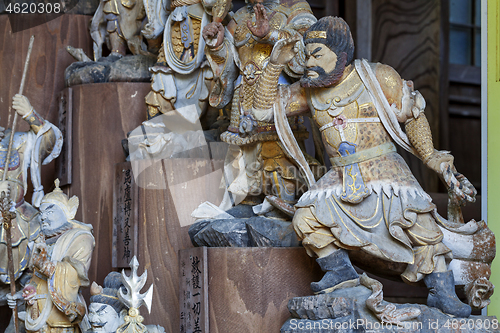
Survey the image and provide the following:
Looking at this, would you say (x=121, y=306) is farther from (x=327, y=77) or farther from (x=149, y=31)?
(x=149, y=31)

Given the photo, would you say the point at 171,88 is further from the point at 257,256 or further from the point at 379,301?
the point at 379,301

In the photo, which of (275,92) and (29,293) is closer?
(275,92)

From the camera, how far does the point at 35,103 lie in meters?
6.09

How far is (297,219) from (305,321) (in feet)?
1.62

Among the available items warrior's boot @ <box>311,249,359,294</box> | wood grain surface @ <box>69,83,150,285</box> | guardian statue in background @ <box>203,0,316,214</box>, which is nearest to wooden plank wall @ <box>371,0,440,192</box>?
wood grain surface @ <box>69,83,150,285</box>

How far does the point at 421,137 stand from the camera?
3773mm

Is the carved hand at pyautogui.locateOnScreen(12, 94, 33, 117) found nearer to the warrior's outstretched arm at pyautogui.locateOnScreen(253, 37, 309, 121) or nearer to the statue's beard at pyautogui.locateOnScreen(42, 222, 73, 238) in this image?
the statue's beard at pyautogui.locateOnScreen(42, 222, 73, 238)


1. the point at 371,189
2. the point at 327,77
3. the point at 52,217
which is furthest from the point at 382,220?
the point at 52,217

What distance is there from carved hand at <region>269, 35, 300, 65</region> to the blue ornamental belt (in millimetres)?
531

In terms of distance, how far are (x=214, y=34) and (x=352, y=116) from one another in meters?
1.14

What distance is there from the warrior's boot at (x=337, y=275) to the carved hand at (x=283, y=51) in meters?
1.02

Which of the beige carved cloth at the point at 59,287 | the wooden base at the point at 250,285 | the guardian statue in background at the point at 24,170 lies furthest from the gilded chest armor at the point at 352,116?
the guardian statue in background at the point at 24,170

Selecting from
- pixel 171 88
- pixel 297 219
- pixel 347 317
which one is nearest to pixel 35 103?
pixel 171 88

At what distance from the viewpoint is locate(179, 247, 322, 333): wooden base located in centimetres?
396
